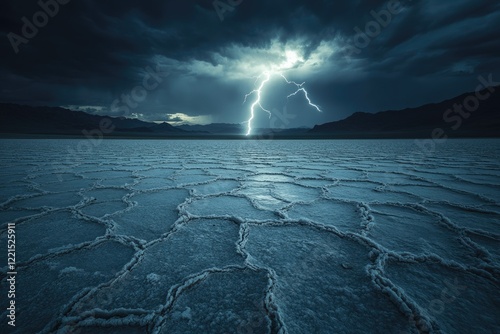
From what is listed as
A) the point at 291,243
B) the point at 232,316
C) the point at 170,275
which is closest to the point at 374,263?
the point at 291,243

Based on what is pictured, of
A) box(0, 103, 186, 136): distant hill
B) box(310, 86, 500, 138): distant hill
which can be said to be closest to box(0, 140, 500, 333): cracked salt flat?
box(310, 86, 500, 138): distant hill

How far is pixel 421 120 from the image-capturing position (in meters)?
51.2

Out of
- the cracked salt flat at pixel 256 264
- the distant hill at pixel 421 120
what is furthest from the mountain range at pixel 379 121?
the cracked salt flat at pixel 256 264

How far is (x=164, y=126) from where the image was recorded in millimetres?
104375

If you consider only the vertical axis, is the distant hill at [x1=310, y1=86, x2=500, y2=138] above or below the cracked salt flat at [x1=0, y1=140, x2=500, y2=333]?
above

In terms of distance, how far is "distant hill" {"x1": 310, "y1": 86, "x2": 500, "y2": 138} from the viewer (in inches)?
1556

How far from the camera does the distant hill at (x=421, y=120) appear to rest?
3953 cm

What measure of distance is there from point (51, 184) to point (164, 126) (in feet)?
361

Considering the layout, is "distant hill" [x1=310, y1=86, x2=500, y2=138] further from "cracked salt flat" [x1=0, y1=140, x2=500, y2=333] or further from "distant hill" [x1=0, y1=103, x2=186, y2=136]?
"distant hill" [x1=0, y1=103, x2=186, y2=136]

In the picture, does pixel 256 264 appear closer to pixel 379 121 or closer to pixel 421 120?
pixel 421 120

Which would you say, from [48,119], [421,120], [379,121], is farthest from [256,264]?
[48,119]

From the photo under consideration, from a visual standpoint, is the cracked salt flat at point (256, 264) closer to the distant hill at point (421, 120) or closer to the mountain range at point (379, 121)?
the mountain range at point (379, 121)

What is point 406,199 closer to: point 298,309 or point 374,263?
point 374,263

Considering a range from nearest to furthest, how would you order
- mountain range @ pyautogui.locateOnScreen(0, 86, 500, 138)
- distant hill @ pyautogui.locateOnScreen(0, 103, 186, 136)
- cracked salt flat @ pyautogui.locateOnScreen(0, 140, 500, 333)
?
cracked salt flat @ pyautogui.locateOnScreen(0, 140, 500, 333) < mountain range @ pyautogui.locateOnScreen(0, 86, 500, 138) < distant hill @ pyautogui.locateOnScreen(0, 103, 186, 136)
